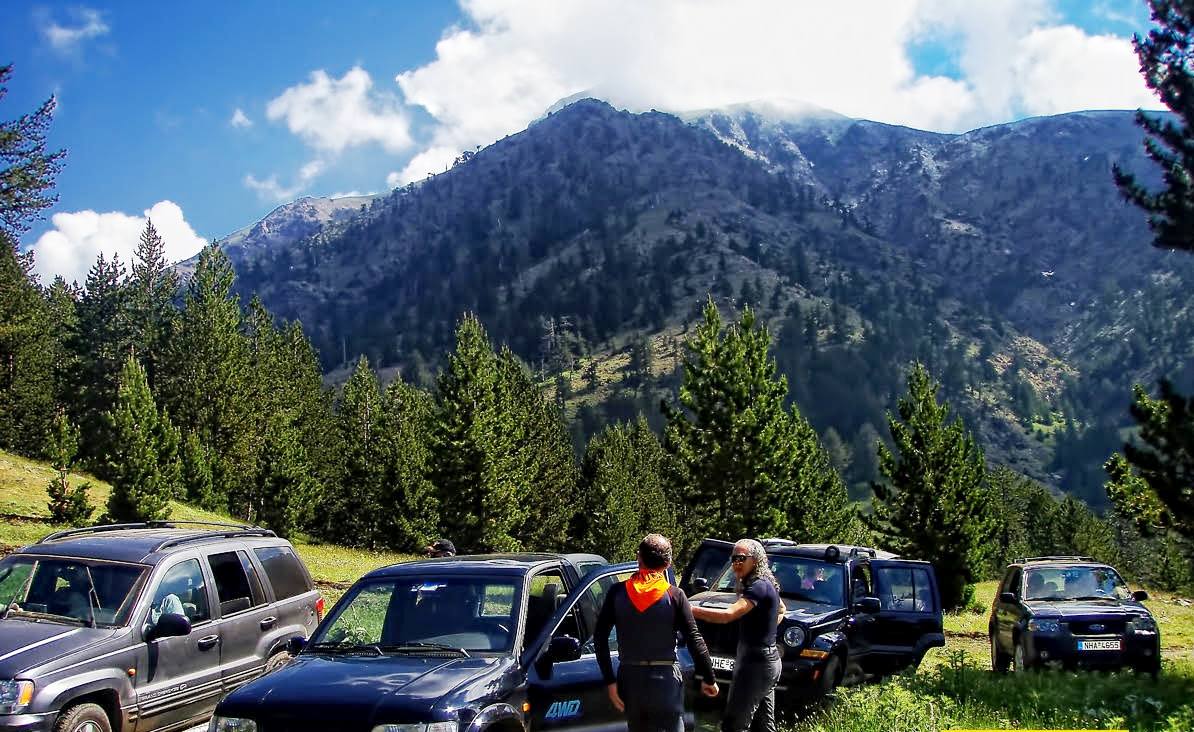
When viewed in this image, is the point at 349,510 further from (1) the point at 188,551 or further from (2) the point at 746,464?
(1) the point at 188,551

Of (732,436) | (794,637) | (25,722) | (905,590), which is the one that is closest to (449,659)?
(25,722)

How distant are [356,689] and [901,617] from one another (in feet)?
31.0

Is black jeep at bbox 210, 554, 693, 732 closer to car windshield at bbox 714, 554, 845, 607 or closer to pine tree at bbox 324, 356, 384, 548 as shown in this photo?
car windshield at bbox 714, 554, 845, 607

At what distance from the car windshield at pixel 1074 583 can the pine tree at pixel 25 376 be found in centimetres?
4621

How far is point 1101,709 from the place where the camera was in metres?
9.23

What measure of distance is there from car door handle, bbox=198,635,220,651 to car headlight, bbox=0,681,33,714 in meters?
2.00

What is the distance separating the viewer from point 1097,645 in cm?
1366

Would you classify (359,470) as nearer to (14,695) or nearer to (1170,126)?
(1170,126)

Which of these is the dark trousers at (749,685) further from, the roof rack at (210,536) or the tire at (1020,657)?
the tire at (1020,657)

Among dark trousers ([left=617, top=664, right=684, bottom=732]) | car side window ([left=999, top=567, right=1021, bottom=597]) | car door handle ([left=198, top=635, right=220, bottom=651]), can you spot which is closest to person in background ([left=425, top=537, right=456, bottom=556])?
car door handle ([left=198, top=635, right=220, bottom=651])

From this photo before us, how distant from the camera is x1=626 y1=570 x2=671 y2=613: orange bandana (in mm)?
6258

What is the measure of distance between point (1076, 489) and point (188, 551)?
8548 inches

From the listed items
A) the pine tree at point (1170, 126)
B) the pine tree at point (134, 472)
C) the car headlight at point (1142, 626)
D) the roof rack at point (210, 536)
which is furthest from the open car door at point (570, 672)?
Result: the pine tree at point (134, 472)

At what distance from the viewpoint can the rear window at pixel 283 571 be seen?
10508 millimetres
